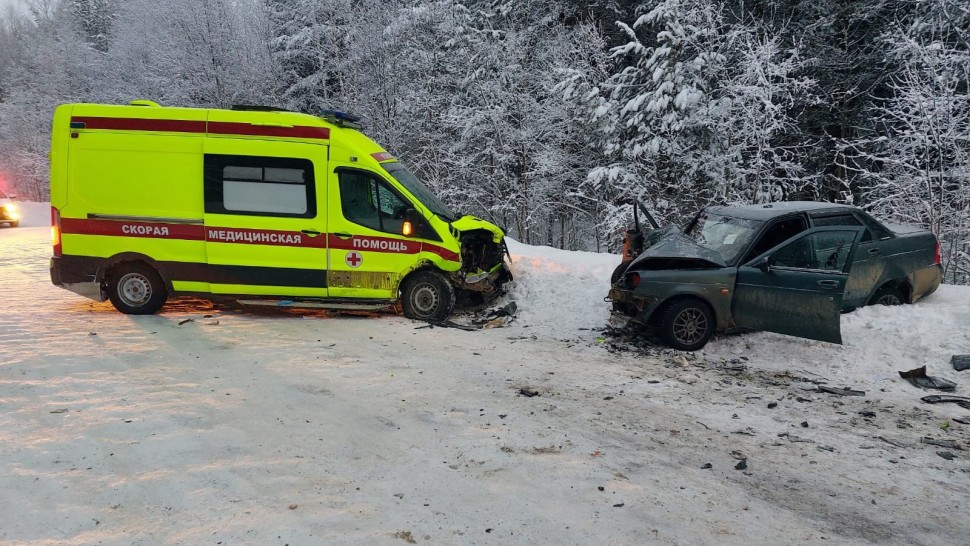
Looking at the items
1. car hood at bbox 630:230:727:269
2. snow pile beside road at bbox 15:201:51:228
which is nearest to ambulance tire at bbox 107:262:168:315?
car hood at bbox 630:230:727:269

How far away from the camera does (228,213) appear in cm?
796

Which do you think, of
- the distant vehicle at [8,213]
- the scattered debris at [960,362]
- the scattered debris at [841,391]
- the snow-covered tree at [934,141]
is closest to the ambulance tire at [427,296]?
the scattered debris at [841,391]

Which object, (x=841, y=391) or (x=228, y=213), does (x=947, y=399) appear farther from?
(x=228, y=213)

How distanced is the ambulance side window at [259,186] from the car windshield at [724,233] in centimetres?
532

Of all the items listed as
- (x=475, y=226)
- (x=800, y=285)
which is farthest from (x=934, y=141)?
(x=475, y=226)

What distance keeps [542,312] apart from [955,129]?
Result: 10.9 metres

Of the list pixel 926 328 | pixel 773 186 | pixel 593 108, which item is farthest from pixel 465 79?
pixel 926 328

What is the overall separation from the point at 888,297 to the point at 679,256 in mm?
3257

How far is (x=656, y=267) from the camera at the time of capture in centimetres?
721

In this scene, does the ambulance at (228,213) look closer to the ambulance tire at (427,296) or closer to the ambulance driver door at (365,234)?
the ambulance driver door at (365,234)

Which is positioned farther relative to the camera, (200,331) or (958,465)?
(200,331)

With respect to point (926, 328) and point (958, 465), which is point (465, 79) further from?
point (958, 465)

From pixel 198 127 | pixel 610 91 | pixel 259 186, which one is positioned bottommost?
pixel 259 186

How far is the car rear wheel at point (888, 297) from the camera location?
7949mm
